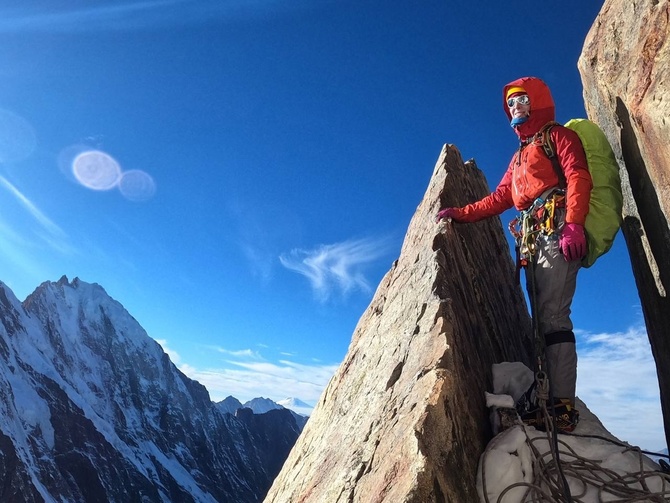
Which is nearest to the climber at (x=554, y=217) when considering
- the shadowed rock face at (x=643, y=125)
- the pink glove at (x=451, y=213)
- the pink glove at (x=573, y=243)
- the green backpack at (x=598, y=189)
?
the pink glove at (x=573, y=243)

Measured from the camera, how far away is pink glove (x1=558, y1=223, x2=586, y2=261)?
18.4ft

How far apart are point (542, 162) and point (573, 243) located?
4.44 ft

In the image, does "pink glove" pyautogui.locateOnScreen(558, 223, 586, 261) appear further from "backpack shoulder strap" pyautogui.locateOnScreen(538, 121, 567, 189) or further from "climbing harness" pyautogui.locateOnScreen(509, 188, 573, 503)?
"backpack shoulder strap" pyautogui.locateOnScreen(538, 121, 567, 189)

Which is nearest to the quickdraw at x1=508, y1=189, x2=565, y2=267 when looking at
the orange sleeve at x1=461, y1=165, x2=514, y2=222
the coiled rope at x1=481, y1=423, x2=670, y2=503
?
the orange sleeve at x1=461, y1=165, x2=514, y2=222

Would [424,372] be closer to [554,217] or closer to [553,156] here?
[554,217]

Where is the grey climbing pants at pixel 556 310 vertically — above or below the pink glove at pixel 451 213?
below

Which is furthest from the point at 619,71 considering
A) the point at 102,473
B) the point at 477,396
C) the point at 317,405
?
the point at 102,473

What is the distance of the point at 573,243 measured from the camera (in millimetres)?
5625

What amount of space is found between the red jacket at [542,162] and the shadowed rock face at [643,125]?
33.2 inches

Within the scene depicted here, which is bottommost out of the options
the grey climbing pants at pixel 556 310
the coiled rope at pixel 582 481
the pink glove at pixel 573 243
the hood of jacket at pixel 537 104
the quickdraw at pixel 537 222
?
the coiled rope at pixel 582 481

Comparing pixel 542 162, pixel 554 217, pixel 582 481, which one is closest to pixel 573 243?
pixel 554 217

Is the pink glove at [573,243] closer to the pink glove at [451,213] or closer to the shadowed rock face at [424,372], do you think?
the shadowed rock face at [424,372]

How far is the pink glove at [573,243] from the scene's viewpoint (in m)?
5.62

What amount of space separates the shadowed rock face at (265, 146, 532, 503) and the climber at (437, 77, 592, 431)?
92 centimetres
